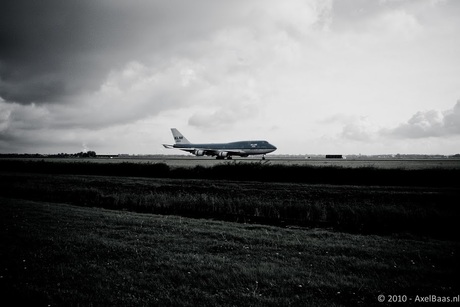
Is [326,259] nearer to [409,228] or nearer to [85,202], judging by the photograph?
[409,228]

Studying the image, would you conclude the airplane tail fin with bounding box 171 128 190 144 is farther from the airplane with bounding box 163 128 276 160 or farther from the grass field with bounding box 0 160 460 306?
the grass field with bounding box 0 160 460 306

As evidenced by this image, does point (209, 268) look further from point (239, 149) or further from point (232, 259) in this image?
point (239, 149)

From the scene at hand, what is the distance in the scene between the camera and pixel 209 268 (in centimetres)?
674

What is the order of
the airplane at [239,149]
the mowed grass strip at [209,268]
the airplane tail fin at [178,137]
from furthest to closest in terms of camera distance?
the airplane tail fin at [178,137], the airplane at [239,149], the mowed grass strip at [209,268]

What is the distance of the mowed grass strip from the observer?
529 centimetres

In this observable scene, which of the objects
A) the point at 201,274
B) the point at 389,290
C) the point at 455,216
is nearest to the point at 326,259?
the point at 389,290

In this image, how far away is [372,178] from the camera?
28.0 metres

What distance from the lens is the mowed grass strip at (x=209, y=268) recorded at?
208 inches

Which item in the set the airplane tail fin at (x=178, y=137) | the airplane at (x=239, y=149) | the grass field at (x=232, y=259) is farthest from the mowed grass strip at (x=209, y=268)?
the airplane tail fin at (x=178, y=137)

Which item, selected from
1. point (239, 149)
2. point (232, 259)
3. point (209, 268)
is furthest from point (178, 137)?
point (209, 268)

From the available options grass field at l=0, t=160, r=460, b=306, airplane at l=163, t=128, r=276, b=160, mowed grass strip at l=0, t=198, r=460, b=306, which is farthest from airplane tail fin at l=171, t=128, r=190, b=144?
mowed grass strip at l=0, t=198, r=460, b=306

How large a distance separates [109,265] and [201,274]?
234 centimetres

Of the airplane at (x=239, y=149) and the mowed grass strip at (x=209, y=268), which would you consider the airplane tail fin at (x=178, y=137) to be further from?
the mowed grass strip at (x=209, y=268)

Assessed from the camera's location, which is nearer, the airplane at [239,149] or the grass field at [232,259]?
the grass field at [232,259]
